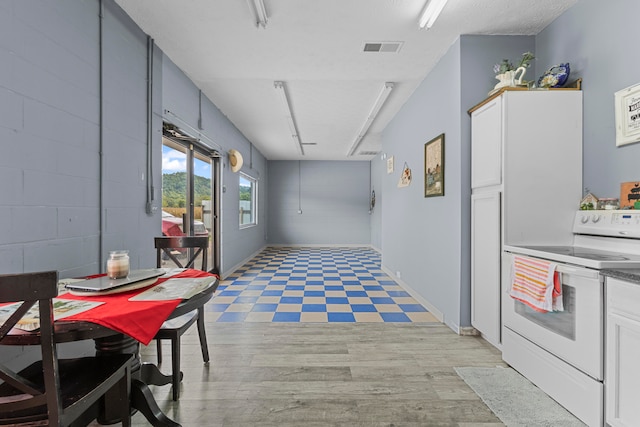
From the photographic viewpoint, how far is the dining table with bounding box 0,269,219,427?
104 centimetres

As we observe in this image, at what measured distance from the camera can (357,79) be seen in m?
3.64

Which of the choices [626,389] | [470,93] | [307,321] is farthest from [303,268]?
[626,389]

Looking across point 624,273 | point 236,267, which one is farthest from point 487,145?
point 236,267

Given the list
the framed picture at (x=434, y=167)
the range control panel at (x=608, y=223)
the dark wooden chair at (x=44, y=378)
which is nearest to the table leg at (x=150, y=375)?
the dark wooden chair at (x=44, y=378)

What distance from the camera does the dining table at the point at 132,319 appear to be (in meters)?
1.04

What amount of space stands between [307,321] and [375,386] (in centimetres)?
127

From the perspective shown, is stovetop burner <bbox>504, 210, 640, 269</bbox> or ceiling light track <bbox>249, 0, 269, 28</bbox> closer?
stovetop burner <bbox>504, 210, 640, 269</bbox>

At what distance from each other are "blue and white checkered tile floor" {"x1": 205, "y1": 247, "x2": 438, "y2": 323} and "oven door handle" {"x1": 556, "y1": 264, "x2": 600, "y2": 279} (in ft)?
5.36

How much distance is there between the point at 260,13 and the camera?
2.33 metres

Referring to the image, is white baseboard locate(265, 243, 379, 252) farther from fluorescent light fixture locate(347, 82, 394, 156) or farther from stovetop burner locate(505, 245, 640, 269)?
stovetop burner locate(505, 245, 640, 269)

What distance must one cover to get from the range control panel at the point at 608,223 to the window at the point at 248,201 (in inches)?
241

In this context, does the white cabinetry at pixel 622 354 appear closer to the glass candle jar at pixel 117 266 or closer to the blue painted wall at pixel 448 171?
the blue painted wall at pixel 448 171

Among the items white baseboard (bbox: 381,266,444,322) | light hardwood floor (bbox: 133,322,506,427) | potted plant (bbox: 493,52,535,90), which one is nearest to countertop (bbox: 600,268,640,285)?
light hardwood floor (bbox: 133,322,506,427)

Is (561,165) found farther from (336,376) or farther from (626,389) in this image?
(336,376)
